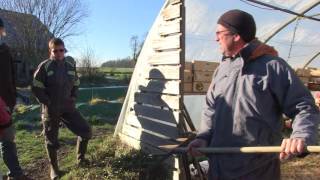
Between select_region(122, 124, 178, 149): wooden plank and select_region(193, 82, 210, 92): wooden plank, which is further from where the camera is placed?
select_region(193, 82, 210, 92): wooden plank

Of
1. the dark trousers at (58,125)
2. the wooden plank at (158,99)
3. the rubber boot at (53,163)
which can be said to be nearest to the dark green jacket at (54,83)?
the dark trousers at (58,125)

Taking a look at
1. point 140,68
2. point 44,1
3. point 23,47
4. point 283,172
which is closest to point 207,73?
point 140,68

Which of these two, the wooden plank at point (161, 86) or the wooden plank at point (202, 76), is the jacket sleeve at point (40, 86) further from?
the wooden plank at point (202, 76)

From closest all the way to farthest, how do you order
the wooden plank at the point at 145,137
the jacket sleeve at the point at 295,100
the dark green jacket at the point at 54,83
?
1. the jacket sleeve at the point at 295,100
2. the dark green jacket at the point at 54,83
3. the wooden plank at the point at 145,137

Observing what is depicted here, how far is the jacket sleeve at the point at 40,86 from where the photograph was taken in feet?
20.9

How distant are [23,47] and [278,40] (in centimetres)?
2562

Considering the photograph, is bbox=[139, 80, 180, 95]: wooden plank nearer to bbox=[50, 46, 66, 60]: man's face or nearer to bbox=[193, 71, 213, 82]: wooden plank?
bbox=[193, 71, 213, 82]: wooden plank

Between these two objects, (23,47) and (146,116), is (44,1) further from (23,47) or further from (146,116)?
(146,116)

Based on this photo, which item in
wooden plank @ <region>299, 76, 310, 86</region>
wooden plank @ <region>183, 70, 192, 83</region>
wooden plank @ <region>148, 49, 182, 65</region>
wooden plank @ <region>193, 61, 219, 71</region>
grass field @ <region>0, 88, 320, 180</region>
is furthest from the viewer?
wooden plank @ <region>299, 76, 310, 86</region>

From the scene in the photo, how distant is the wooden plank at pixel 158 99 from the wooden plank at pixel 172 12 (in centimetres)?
102

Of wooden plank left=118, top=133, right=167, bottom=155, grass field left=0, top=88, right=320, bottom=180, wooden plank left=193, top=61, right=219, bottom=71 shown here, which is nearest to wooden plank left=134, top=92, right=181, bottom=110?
wooden plank left=118, top=133, right=167, bottom=155

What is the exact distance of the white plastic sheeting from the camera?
8.90 metres

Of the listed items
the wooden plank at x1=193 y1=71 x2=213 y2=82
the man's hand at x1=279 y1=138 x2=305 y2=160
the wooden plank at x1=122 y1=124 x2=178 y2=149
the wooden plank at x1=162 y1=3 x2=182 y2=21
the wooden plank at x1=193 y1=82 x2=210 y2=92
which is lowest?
the wooden plank at x1=122 y1=124 x2=178 y2=149

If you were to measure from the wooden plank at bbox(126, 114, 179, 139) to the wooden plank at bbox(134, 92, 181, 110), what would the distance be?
0.81 feet
